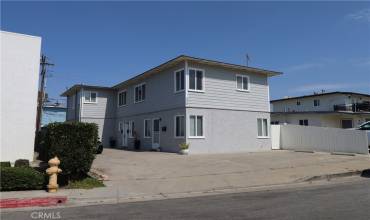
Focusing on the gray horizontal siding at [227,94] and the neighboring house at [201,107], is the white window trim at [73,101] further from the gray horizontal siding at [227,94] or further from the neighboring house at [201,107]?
the gray horizontal siding at [227,94]

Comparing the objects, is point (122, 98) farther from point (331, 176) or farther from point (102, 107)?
point (331, 176)

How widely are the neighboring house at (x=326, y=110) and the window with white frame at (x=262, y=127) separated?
15.1 metres

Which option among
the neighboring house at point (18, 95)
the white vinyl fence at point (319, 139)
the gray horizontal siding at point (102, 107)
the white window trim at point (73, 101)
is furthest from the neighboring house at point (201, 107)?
the neighboring house at point (18, 95)

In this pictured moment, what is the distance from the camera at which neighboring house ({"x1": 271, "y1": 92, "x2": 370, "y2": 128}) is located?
40.2 meters

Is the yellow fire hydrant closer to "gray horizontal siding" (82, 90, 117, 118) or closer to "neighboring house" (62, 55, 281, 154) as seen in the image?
"neighboring house" (62, 55, 281, 154)

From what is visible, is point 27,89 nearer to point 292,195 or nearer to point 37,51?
point 37,51

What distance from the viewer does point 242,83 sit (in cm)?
2548

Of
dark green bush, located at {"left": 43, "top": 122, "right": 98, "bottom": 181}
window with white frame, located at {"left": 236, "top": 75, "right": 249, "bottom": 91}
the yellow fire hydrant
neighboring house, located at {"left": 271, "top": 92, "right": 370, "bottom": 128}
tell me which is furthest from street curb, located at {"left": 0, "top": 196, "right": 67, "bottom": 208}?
neighboring house, located at {"left": 271, "top": 92, "right": 370, "bottom": 128}

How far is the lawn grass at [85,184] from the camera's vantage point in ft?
38.9

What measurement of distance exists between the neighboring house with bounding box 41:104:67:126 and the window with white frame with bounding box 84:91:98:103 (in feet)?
67.9

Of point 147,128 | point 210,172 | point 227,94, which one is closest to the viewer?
point 210,172

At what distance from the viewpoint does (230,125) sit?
24.4 m

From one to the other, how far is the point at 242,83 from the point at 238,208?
17.7 meters

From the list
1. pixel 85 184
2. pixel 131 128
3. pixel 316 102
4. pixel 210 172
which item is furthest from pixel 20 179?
pixel 316 102
